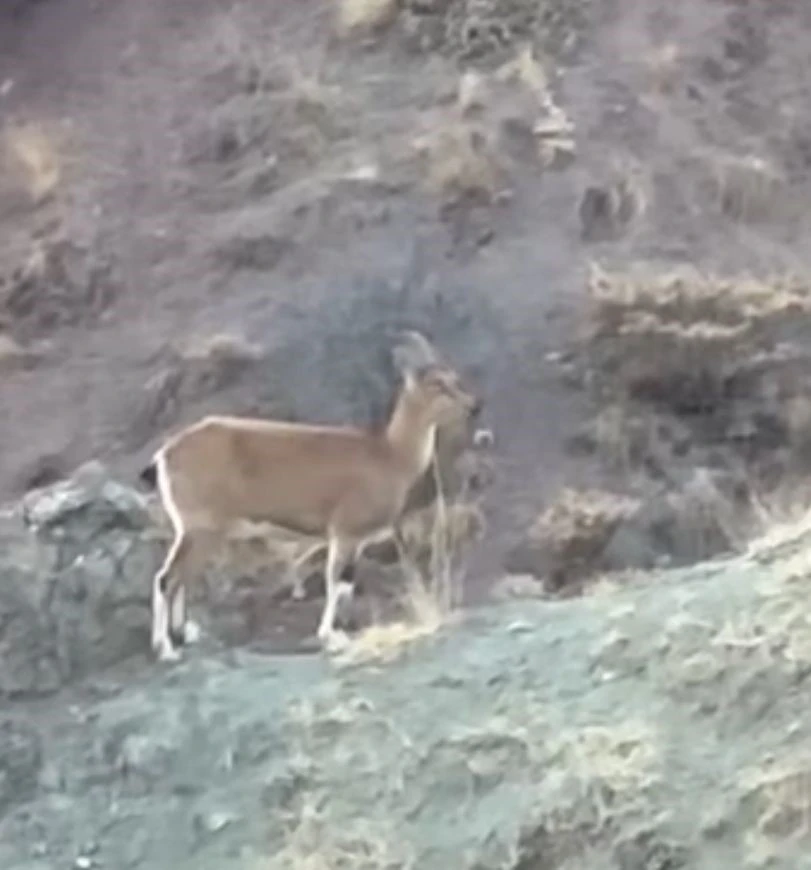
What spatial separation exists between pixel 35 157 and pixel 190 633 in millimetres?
6522

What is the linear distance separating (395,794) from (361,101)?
8318mm

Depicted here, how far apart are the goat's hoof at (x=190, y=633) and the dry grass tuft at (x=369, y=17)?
23.3ft

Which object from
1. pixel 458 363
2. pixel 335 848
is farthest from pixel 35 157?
pixel 335 848

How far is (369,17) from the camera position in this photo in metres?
15.7

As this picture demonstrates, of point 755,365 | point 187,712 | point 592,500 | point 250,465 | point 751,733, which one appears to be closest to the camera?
point 751,733

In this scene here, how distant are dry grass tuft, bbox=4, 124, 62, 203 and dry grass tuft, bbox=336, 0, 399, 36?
1946 millimetres

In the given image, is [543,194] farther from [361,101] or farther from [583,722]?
[583,722]

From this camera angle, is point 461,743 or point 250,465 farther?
point 250,465

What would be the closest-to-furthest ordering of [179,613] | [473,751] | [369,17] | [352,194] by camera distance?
[473,751] < [179,613] < [352,194] < [369,17]

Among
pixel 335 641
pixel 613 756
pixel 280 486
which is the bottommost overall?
pixel 335 641

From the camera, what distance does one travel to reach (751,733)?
731 centimetres

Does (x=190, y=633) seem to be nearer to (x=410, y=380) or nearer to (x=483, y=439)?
(x=410, y=380)

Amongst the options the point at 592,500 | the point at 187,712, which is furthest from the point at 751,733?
the point at 592,500

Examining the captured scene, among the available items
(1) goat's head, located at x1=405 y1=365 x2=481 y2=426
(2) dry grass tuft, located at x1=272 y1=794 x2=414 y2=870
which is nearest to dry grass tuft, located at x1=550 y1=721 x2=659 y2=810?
(2) dry grass tuft, located at x1=272 y1=794 x2=414 y2=870
